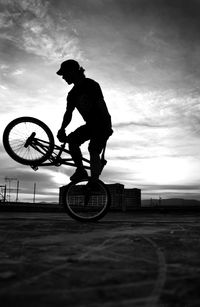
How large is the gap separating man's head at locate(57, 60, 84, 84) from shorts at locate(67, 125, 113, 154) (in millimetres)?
994

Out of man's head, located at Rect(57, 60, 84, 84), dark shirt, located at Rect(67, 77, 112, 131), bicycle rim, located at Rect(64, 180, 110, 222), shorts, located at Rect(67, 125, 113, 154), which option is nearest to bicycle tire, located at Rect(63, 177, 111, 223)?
bicycle rim, located at Rect(64, 180, 110, 222)

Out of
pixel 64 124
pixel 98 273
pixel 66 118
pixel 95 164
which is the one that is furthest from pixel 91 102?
pixel 98 273

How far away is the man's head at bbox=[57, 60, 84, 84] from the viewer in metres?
5.52

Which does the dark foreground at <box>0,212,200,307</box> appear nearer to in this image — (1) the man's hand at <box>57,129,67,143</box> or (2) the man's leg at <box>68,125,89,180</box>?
(2) the man's leg at <box>68,125,89,180</box>

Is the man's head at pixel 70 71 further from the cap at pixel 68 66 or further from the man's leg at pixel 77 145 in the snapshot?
the man's leg at pixel 77 145

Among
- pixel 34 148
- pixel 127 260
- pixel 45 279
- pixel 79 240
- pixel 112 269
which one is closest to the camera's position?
pixel 45 279

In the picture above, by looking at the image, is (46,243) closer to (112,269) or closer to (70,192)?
(112,269)

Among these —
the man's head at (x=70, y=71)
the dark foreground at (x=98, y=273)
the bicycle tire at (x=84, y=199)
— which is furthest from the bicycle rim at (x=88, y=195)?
the dark foreground at (x=98, y=273)

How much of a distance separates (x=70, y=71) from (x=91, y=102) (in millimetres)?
763

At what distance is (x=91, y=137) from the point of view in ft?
18.1

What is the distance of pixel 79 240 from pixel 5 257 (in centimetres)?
93

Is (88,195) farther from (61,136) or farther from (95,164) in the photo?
(61,136)

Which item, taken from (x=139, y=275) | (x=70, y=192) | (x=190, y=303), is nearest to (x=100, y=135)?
(x=70, y=192)

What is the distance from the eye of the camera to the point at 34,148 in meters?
5.81
